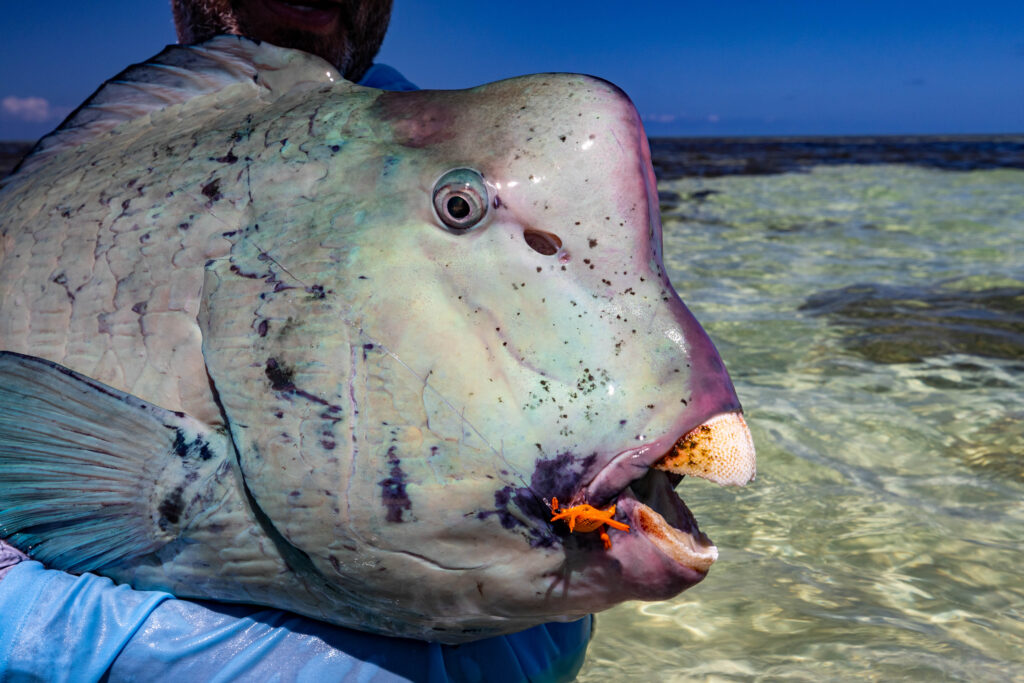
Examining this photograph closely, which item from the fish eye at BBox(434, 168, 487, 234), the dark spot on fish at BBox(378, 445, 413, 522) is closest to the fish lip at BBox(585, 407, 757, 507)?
the dark spot on fish at BBox(378, 445, 413, 522)

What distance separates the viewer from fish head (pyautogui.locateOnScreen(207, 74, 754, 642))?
1.24m

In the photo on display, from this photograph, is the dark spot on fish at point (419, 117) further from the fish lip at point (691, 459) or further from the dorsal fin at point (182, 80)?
the fish lip at point (691, 459)

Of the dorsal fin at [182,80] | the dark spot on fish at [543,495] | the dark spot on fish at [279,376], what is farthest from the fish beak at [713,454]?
the dorsal fin at [182,80]

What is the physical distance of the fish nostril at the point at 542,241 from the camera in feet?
4.21

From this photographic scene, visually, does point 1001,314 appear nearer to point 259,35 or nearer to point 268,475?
point 259,35

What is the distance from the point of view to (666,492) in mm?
1352

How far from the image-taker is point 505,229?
4.24 feet

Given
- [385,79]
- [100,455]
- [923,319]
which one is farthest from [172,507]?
[923,319]

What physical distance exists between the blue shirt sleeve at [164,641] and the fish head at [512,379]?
0.32 metres

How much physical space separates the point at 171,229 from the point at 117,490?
0.44 metres

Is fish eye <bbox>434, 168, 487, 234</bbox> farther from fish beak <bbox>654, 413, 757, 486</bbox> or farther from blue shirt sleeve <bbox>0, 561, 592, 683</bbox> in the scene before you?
blue shirt sleeve <bbox>0, 561, 592, 683</bbox>

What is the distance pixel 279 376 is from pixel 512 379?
347 mm

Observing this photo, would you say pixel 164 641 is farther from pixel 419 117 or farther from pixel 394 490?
pixel 419 117

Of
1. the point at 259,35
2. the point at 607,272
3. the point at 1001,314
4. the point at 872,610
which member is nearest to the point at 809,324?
the point at 1001,314
